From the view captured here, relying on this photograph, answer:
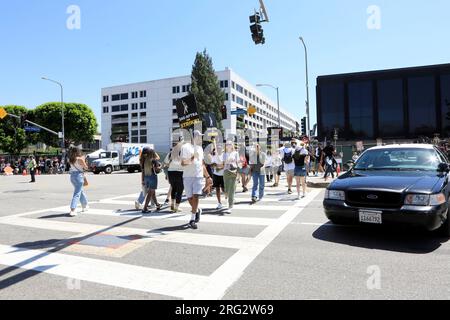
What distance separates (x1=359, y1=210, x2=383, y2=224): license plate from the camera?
16.5 feet

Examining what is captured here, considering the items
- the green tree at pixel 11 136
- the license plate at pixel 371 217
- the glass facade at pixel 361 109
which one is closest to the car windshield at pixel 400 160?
the license plate at pixel 371 217

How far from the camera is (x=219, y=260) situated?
462cm

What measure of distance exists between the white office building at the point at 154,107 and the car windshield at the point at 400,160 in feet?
219

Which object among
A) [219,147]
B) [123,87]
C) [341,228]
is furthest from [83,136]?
[341,228]

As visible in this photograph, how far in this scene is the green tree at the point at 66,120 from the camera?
61500mm

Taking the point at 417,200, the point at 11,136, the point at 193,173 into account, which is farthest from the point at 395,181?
the point at 11,136

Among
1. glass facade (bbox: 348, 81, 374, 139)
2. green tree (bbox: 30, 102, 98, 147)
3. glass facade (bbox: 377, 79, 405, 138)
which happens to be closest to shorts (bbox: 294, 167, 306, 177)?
glass facade (bbox: 348, 81, 374, 139)

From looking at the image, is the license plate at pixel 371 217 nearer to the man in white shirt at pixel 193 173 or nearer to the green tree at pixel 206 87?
the man in white shirt at pixel 193 173

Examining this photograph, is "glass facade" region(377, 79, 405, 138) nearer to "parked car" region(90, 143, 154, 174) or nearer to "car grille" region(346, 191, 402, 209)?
Result: "parked car" region(90, 143, 154, 174)

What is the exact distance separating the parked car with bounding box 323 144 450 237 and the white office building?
67351 millimetres

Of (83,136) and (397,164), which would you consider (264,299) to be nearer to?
(397,164)

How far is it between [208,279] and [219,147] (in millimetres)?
6376

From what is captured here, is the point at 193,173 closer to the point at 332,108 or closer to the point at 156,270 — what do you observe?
the point at 156,270

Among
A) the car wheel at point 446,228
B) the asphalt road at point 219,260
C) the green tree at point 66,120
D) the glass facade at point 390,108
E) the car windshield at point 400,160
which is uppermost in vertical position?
the green tree at point 66,120
